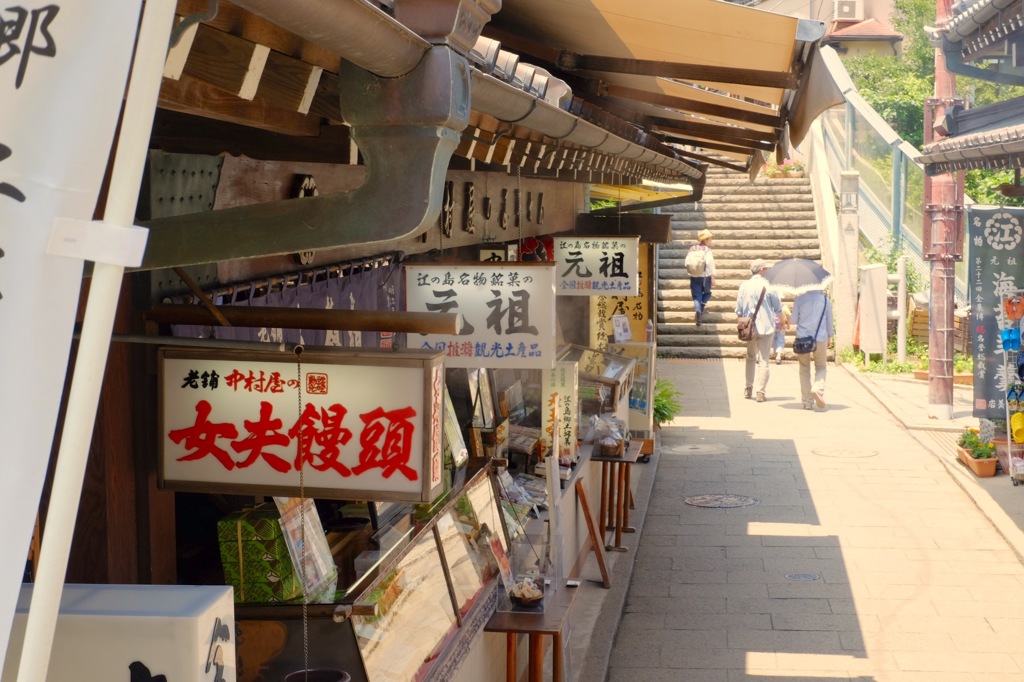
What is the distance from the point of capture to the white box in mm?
2338

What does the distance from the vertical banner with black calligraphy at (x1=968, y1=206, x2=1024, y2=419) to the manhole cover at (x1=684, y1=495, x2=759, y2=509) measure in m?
3.38

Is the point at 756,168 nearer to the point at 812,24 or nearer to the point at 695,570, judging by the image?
the point at 695,570

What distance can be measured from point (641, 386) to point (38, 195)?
13110 mm

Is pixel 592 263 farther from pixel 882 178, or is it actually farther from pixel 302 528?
pixel 882 178

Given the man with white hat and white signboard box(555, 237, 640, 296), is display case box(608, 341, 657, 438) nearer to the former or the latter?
white signboard box(555, 237, 640, 296)

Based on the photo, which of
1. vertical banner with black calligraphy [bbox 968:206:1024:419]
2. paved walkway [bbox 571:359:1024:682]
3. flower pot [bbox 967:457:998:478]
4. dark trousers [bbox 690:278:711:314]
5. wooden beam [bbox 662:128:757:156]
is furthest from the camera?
dark trousers [bbox 690:278:711:314]

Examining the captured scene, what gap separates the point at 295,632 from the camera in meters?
4.46

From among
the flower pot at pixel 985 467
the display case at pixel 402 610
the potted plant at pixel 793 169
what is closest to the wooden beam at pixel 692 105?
the display case at pixel 402 610

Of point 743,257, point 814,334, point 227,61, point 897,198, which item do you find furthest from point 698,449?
point 227,61

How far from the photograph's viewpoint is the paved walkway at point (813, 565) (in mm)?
8312

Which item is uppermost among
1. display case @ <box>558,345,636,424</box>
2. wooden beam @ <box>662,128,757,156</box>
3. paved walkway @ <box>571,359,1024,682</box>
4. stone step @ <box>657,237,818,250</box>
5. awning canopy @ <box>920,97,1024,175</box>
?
awning canopy @ <box>920,97,1024,175</box>

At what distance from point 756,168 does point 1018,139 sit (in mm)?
2620

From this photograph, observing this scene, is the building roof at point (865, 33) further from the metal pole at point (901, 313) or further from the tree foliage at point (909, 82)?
the metal pole at point (901, 313)

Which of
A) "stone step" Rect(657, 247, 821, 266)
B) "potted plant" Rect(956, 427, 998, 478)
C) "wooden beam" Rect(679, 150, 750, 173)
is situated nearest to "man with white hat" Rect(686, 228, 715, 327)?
"stone step" Rect(657, 247, 821, 266)
